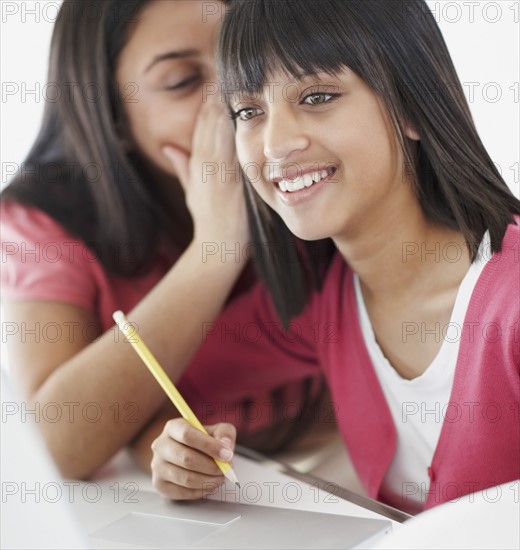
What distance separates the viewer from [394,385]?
0.80 m

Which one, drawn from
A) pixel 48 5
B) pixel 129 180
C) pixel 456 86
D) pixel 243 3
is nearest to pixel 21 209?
pixel 129 180

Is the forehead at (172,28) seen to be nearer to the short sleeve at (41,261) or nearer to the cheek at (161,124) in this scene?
the cheek at (161,124)

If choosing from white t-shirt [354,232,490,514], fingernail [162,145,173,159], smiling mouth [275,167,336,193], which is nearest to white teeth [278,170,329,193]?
smiling mouth [275,167,336,193]

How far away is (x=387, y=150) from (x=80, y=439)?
0.42 meters

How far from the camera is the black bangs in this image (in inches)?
26.9

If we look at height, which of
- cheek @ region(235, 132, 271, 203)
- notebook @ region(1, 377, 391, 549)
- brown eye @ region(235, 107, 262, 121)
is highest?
brown eye @ region(235, 107, 262, 121)

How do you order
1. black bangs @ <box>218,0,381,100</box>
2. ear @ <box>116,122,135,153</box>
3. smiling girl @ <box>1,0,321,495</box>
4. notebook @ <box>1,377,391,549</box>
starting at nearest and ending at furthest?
1. notebook @ <box>1,377,391,549</box>
2. black bangs @ <box>218,0,381,100</box>
3. smiling girl @ <box>1,0,321,495</box>
4. ear @ <box>116,122,135,153</box>

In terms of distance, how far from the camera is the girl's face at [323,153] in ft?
2.31

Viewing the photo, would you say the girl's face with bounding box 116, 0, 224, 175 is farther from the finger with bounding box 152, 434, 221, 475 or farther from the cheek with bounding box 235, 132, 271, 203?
the finger with bounding box 152, 434, 221, 475

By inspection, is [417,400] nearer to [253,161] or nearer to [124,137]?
[253,161]

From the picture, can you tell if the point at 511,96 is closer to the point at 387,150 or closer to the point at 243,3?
the point at 387,150

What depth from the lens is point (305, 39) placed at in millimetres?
685

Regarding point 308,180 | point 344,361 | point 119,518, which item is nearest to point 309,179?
point 308,180

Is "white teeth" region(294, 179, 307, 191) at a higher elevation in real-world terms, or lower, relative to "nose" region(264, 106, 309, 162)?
lower
